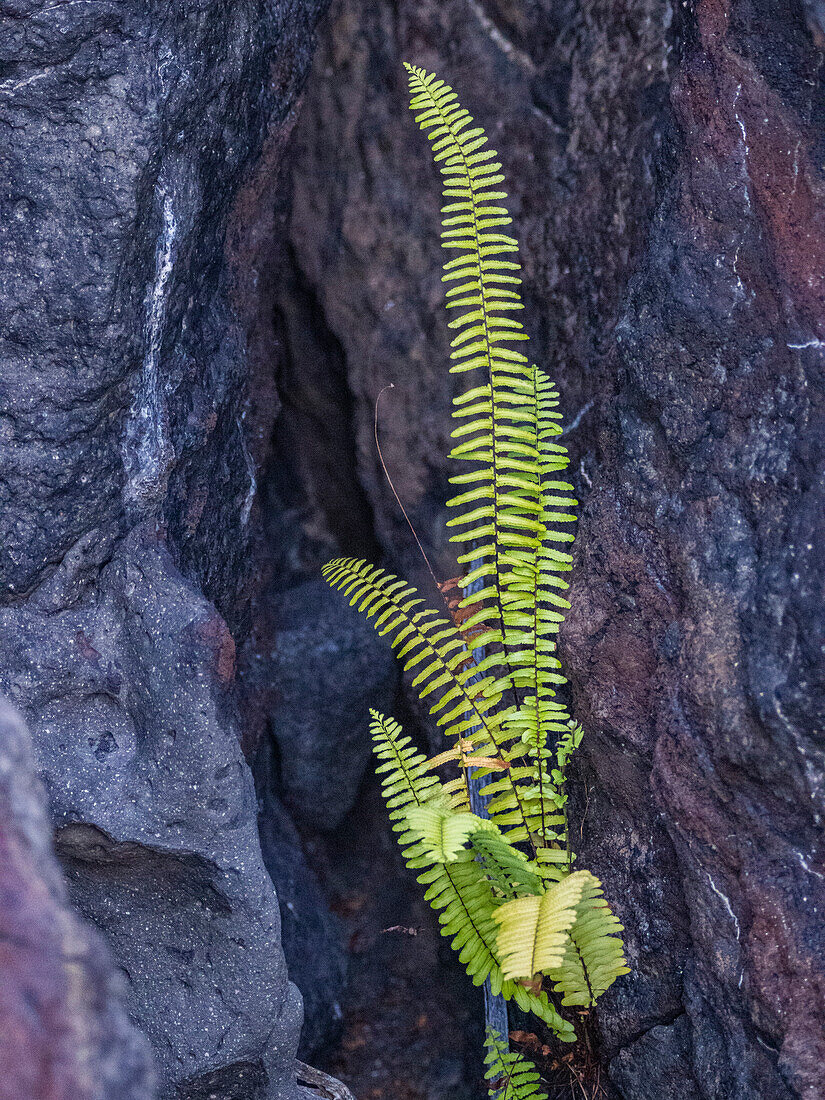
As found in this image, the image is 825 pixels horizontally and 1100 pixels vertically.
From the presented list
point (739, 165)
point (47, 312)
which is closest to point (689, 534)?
point (739, 165)

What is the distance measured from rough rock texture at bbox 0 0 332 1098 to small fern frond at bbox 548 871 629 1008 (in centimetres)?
72

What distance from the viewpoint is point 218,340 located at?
2.85 meters

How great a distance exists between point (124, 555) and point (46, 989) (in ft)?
4.65

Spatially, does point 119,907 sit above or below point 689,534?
below

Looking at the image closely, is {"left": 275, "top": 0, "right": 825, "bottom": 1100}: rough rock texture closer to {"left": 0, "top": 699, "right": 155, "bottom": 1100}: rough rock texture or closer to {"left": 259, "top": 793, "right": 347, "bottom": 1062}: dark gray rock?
{"left": 259, "top": 793, "right": 347, "bottom": 1062}: dark gray rock

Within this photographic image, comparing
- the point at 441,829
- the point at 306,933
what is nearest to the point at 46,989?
the point at 441,829

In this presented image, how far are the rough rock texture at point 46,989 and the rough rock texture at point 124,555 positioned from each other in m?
1.03

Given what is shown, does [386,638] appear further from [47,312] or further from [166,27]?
[166,27]

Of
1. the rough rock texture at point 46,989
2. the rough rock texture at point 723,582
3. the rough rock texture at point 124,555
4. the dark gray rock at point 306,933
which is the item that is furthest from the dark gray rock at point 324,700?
the rough rock texture at point 46,989

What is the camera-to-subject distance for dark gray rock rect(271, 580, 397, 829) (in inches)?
139

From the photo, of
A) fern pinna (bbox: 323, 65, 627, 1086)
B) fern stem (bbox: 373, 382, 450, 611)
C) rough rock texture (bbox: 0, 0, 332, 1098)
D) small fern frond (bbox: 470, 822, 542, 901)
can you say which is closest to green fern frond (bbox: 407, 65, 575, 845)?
fern pinna (bbox: 323, 65, 627, 1086)

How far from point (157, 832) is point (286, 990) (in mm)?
554

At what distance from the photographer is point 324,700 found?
3568 millimetres

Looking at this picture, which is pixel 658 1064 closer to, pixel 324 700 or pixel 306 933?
pixel 306 933
